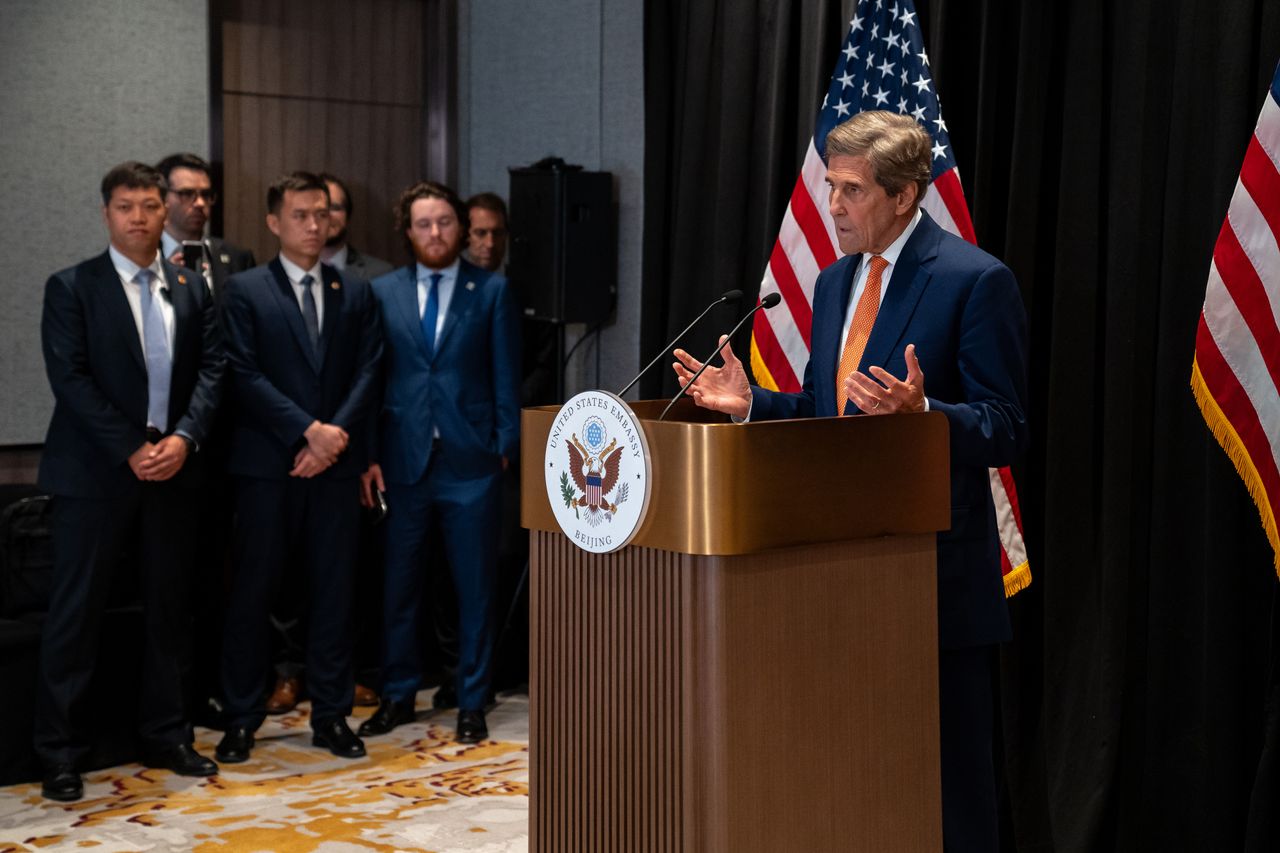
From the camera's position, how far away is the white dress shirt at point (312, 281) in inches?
177

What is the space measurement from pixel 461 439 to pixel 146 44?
2.13 meters

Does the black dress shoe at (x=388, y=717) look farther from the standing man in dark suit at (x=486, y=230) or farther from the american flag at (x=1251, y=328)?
the american flag at (x=1251, y=328)

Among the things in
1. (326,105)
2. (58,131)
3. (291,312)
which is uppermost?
(326,105)

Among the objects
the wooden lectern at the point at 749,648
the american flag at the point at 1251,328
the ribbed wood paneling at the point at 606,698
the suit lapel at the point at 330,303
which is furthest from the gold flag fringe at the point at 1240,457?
the suit lapel at the point at 330,303

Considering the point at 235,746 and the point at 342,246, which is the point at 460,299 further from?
the point at 235,746

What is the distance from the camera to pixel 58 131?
17.5ft

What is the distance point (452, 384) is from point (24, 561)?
1.40 metres

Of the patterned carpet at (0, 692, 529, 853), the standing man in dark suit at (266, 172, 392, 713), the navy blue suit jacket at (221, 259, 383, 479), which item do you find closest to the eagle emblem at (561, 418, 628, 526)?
the patterned carpet at (0, 692, 529, 853)

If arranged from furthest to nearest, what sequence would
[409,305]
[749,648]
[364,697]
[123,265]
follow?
[364,697] → [409,305] → [123,265] → [749,648]

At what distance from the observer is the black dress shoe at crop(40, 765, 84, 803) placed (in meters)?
3.99

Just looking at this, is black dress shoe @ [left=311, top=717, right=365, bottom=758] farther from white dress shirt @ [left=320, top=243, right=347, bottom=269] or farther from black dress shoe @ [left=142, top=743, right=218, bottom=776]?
white dress shirt @ [left=320, top=243, right=347, bottom=269]

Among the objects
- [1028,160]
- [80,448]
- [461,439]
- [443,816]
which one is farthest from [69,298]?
[1028,160]

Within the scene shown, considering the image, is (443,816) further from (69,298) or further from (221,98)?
(221,98)

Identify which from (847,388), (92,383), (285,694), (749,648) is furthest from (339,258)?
(749,648)
